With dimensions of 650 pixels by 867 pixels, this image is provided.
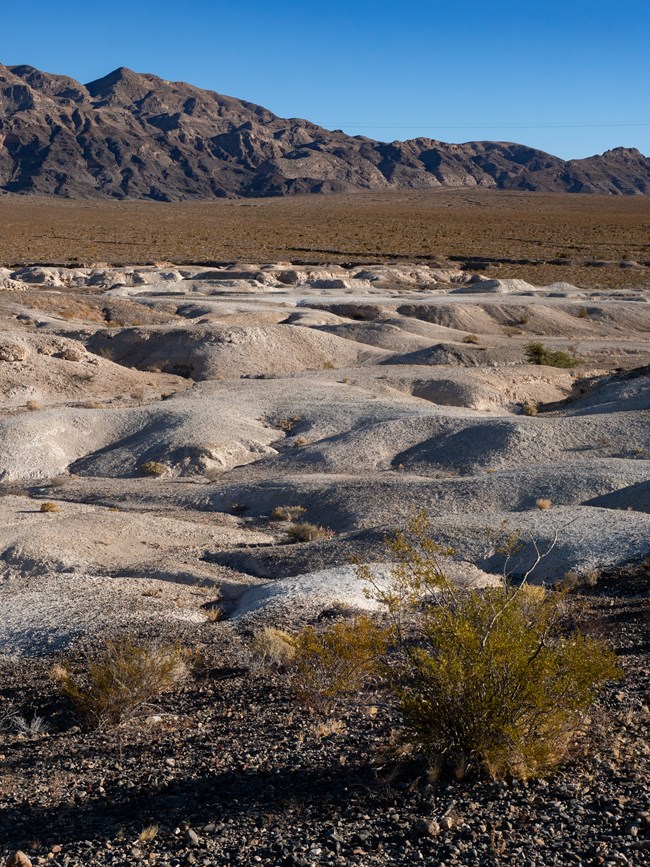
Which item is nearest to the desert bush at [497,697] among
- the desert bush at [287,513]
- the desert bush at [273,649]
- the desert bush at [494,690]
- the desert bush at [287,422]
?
the desert bush at [494,690]

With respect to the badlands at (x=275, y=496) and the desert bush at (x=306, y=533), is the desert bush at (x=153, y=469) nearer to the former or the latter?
the badlands at (x=275, y=496)

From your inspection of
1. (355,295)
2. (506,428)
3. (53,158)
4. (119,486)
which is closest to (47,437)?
(119,486)

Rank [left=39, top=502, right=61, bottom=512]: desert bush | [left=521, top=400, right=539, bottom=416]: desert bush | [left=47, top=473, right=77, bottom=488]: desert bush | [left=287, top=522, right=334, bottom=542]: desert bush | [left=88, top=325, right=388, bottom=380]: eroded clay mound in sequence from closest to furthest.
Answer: [left=287, top=522, right=334, bottom=542]: desert bush
[left=39, top=502, right=61, bottom=512]: desert bush
[left=47, top=473, right=77, bottom=488]: desert bush
[left=521, top=400, right=539, bottom=416]: desert bush
[left=88, top=325, right=388, bottom=380]: eroded clay mound

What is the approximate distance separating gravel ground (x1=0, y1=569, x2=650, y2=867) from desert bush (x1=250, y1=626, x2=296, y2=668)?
537 millimetres

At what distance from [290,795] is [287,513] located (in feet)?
31.3

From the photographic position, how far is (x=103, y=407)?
24.3 m

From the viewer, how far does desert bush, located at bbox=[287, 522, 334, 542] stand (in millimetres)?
14242

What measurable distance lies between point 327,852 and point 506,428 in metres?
14.6

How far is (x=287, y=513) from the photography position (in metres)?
15.5

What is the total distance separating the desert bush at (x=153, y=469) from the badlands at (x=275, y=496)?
0.08 m

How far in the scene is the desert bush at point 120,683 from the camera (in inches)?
300

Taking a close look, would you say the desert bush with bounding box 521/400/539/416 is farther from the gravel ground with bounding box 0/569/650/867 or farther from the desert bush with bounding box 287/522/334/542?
the gravel ground with bounding box 0/569/650/867

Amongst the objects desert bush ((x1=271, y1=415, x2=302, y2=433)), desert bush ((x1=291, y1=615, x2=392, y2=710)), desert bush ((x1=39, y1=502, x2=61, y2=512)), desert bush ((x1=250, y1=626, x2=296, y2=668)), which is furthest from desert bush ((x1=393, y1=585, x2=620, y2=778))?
desert bush ((x1=271, y1=415, x2=302, y2=433))

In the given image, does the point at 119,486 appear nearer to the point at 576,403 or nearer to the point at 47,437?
the point at 47,437
